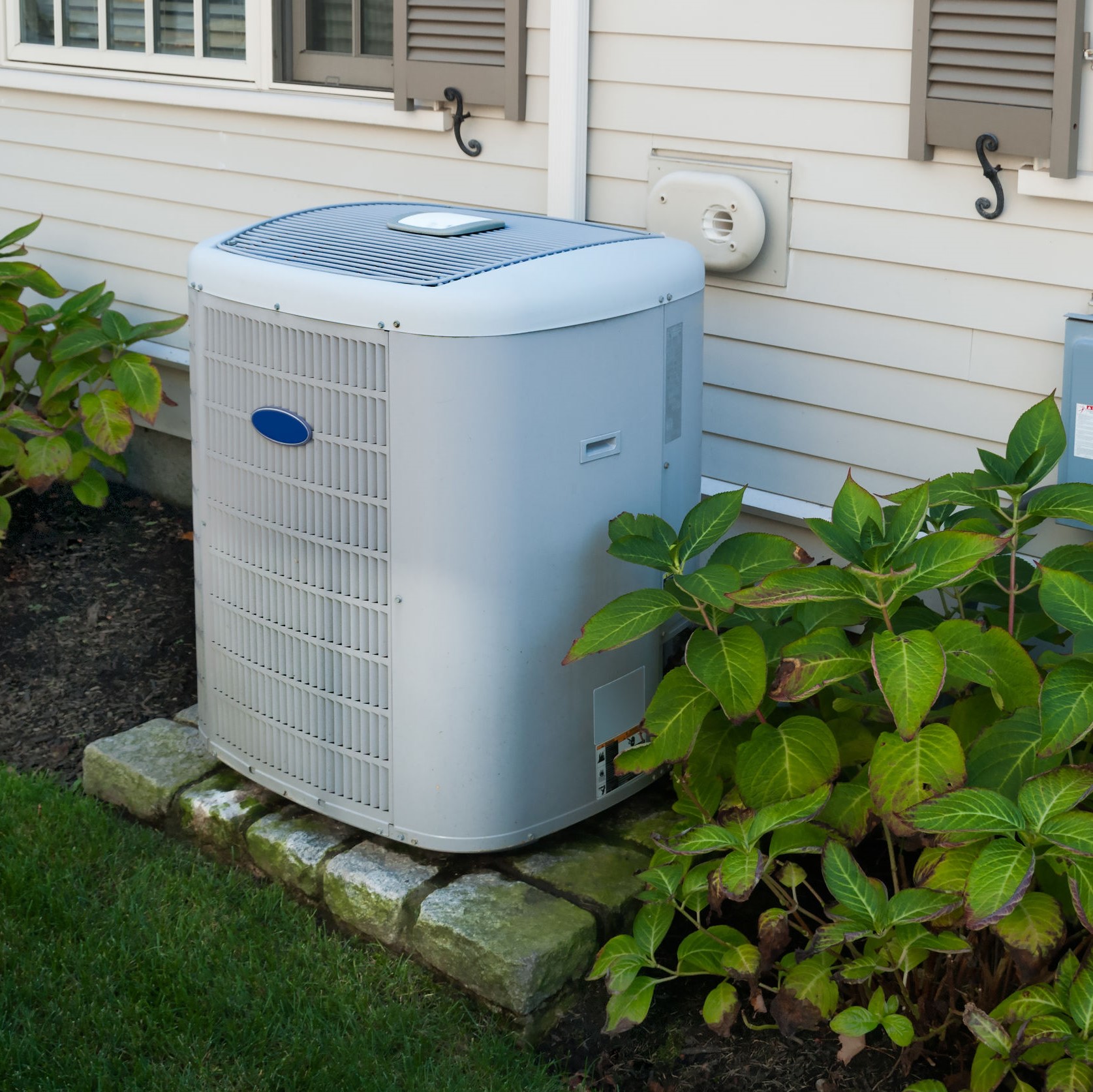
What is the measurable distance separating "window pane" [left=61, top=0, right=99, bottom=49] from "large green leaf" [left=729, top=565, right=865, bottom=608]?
147 inches

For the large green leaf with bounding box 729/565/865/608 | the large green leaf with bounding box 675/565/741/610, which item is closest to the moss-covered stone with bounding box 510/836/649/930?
the large green leaf with bounding box 675/565/741/610

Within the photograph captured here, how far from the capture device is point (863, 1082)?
2340 mm

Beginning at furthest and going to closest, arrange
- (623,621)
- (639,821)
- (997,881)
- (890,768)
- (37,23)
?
1. (37,23)
2. (639,821)
3. (623,621)
4. (890,768)
5. (997,881)

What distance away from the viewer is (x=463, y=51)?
3662 millimetres

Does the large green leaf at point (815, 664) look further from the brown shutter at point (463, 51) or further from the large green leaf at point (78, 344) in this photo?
the large green leaf at point (78, 344)

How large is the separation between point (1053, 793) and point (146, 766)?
196cm

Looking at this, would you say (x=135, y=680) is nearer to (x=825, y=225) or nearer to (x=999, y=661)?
(x=825, y=225)

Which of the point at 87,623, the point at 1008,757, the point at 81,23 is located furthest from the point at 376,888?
the point at 81,23

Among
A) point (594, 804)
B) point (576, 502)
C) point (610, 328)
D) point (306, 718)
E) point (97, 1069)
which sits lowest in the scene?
point (97, 1069)

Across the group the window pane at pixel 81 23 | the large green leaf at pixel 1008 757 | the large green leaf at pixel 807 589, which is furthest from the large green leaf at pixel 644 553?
the window pane at pixel 81 23

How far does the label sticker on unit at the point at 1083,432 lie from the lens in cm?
275

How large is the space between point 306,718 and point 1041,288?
168 centimetres

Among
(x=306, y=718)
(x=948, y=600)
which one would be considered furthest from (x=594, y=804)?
(x=948, y=600)

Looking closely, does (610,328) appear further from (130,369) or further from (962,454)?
(130,369)
